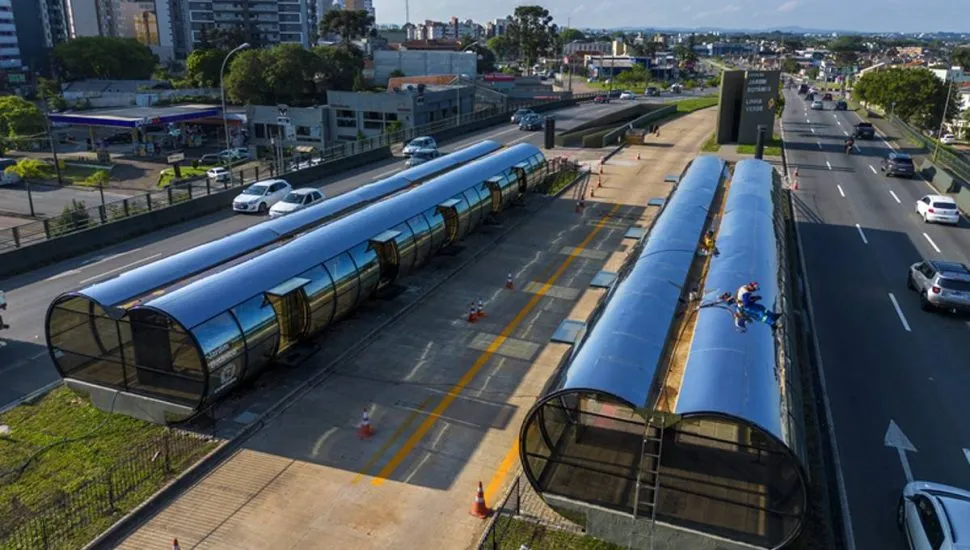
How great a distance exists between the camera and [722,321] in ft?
41.9

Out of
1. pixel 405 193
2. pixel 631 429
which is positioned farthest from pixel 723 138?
pixel 631 429

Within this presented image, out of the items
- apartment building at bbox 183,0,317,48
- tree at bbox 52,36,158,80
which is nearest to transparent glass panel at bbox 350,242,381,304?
tree at bbox 52,36,158,80

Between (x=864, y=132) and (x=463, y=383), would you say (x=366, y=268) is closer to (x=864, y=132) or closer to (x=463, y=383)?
(x=463, y=383)

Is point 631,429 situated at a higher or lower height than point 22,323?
higher

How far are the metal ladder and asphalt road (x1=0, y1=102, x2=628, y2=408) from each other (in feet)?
46.6

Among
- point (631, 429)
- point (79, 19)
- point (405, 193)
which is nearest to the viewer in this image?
point (631, 429)

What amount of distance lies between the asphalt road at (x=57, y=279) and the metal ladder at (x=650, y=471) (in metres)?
14.2

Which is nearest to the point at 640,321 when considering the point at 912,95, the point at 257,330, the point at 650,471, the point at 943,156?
the point at 650,471

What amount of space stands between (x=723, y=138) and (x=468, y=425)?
2002 inches

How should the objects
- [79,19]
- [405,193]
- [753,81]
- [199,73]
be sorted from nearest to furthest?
[405,193] → [753,81] → [199,73] → [79,19]

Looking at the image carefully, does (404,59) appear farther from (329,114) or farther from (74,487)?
(74,487)

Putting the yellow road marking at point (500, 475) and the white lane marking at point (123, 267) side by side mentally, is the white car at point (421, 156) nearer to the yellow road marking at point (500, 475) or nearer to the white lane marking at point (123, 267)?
the white lane marking at point (123, 267)

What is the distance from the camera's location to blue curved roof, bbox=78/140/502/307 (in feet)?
49.9

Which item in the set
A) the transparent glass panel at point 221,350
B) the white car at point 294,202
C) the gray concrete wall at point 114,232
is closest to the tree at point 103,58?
the gray concrete wall at point 114,232
